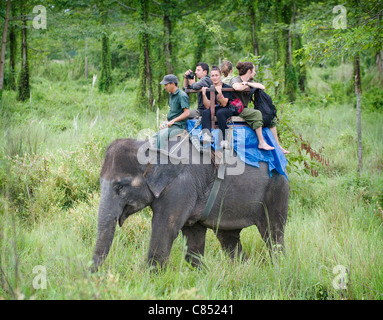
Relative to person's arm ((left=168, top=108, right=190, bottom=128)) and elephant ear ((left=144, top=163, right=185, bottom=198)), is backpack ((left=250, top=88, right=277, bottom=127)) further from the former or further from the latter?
elephant ear ((left=144, top=163, right=185, bottom=198))

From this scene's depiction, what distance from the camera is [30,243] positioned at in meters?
4.84

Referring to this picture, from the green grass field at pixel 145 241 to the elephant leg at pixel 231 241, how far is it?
0.17 meters

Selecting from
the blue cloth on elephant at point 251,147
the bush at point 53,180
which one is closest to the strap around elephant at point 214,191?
the blue cloth on elephant at point 251,147

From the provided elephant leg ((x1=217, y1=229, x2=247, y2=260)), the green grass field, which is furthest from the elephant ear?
elephant leg ((x1=217, y1=229, x2=247, y2=260))

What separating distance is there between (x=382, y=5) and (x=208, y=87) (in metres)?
4.29

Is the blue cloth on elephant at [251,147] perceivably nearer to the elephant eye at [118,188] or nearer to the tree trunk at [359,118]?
the elephant eye at [118,188]

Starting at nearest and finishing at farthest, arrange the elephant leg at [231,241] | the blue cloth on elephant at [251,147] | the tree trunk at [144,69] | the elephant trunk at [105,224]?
1. the elephant trunk at [105,224]
2. the blue cloth on elephant at [251,147]
3. the elephant leg at [231,241]
4. the tree trunk at [144,69]

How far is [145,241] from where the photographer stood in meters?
5.20

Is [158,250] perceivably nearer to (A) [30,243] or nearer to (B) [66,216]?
(A) [30,243]

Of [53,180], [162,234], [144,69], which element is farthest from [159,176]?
[144,69]

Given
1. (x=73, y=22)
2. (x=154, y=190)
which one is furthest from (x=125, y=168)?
(x=73, y=22)

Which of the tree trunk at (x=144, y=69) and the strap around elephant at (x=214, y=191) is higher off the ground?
the tree trunk at (x=144, y=69)

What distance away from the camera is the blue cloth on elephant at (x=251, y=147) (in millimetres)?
4609

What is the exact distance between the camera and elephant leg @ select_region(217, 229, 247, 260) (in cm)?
520
